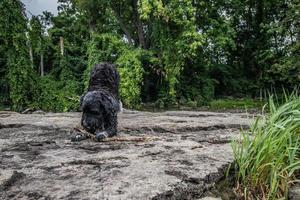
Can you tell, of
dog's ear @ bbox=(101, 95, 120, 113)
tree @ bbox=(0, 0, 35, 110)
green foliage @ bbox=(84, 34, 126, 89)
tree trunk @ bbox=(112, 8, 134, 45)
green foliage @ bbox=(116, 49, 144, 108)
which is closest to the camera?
dog's ear @ bbox=(101, 95, 120, 113)

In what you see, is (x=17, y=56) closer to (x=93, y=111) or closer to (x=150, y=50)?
(x=150, y=50)

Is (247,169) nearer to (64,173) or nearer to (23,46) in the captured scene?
(64,173)

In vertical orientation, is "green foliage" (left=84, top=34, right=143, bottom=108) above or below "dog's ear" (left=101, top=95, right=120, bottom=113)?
above

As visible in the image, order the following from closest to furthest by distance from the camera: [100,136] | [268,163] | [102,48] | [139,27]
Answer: [268,163] < [100,136] < [102,48] < [139,27]

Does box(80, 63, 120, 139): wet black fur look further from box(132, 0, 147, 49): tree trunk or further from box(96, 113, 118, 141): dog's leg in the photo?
box(132, 0, 147, 49): tree trunk

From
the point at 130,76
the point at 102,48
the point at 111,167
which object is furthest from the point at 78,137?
the point at 102,48

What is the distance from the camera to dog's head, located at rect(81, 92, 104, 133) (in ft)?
11.5

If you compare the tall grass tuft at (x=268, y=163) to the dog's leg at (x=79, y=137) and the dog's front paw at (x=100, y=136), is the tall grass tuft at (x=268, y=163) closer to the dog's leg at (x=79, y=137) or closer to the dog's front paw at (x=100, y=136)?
the dog's front paw at (x=100, y=136)

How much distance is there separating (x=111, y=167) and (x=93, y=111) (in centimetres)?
111

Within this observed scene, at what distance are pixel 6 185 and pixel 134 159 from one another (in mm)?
874

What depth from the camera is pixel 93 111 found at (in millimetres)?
3529

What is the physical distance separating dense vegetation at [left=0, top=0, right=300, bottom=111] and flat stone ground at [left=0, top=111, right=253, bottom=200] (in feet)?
33.2

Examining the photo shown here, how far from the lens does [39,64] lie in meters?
20.2

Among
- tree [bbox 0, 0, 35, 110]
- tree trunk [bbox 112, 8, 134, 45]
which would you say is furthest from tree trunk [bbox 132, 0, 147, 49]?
tree [bbox 0, 0, 35, 110]
